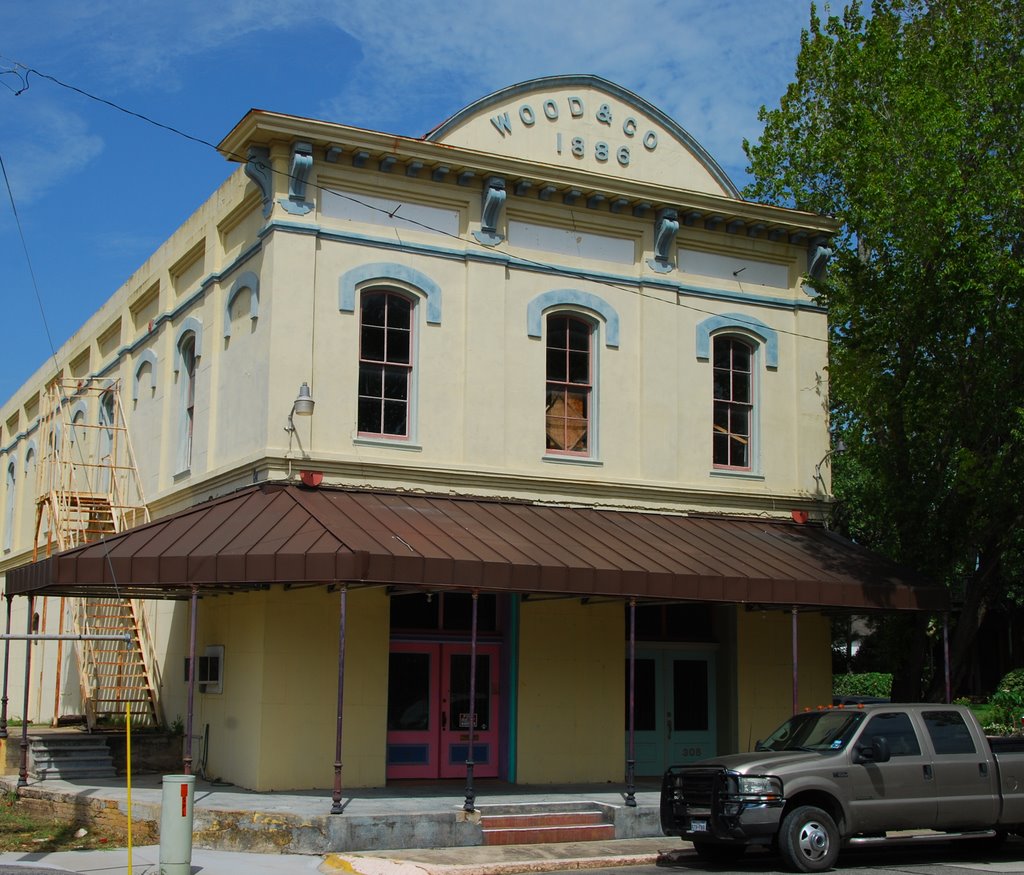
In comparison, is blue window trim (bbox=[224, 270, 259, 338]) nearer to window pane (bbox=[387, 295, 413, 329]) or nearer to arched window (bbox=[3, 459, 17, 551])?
window pane (bbox=[387, 295, 413, 329])

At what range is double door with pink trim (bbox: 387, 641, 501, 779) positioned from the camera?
18781 mm

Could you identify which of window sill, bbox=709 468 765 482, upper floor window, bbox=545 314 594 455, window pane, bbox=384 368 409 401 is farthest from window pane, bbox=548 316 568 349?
window sill, bbox=709 468 765 482

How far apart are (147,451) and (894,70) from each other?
15085mm

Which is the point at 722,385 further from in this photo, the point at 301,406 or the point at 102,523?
the point at 102,523

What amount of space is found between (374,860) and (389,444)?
6.78 metres

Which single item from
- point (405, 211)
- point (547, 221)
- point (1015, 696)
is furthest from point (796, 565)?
point (1015, 696)

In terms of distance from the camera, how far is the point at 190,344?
2248 centimetres

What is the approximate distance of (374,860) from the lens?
13.6 m

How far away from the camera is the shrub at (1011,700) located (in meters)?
28.9

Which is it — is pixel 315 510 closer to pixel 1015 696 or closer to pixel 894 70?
pixel 894 70

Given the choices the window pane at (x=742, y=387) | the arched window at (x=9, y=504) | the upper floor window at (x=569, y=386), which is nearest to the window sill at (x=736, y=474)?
the window pane at (x=742, y=387)

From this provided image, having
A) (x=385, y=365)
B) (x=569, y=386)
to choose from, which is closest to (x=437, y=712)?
(x=385, y=365)

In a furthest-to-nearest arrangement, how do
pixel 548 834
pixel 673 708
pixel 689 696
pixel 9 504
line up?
1. pixel 9 504
2. pixel 689 696
3. pixel 673 708
4. pixel 548 834

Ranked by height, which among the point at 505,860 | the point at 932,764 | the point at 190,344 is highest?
the point at 190,344
